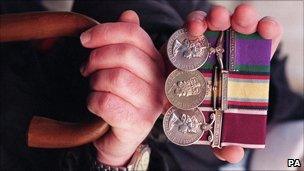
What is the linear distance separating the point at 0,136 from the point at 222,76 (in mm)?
324

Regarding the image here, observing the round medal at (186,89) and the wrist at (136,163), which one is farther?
the wrist at (136,163)

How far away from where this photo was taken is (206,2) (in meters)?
0.58

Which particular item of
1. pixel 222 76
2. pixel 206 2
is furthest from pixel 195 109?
pixel 206 2

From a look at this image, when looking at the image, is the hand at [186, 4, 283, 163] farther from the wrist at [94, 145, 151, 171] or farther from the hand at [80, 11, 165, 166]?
the wrist at [94, 145, 151, 171]

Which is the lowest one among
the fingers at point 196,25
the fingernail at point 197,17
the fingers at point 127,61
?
the fingers at point 127,61

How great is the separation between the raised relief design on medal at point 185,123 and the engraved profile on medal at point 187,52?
0.04 m

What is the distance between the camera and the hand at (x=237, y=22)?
12.5 inches

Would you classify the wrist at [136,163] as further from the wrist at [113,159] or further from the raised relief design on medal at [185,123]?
the raised relief design on medal at [185,123]

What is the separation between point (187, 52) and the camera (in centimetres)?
33

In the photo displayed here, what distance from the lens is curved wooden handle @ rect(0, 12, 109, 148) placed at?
39 centimetres

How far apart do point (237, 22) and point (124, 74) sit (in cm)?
11

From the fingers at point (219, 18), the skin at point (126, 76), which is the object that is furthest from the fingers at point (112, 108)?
the fingers at point (219, 18)

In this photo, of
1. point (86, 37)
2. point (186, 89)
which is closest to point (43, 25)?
point (86, 37)

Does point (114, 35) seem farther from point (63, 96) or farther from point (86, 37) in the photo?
point (63, 96)
